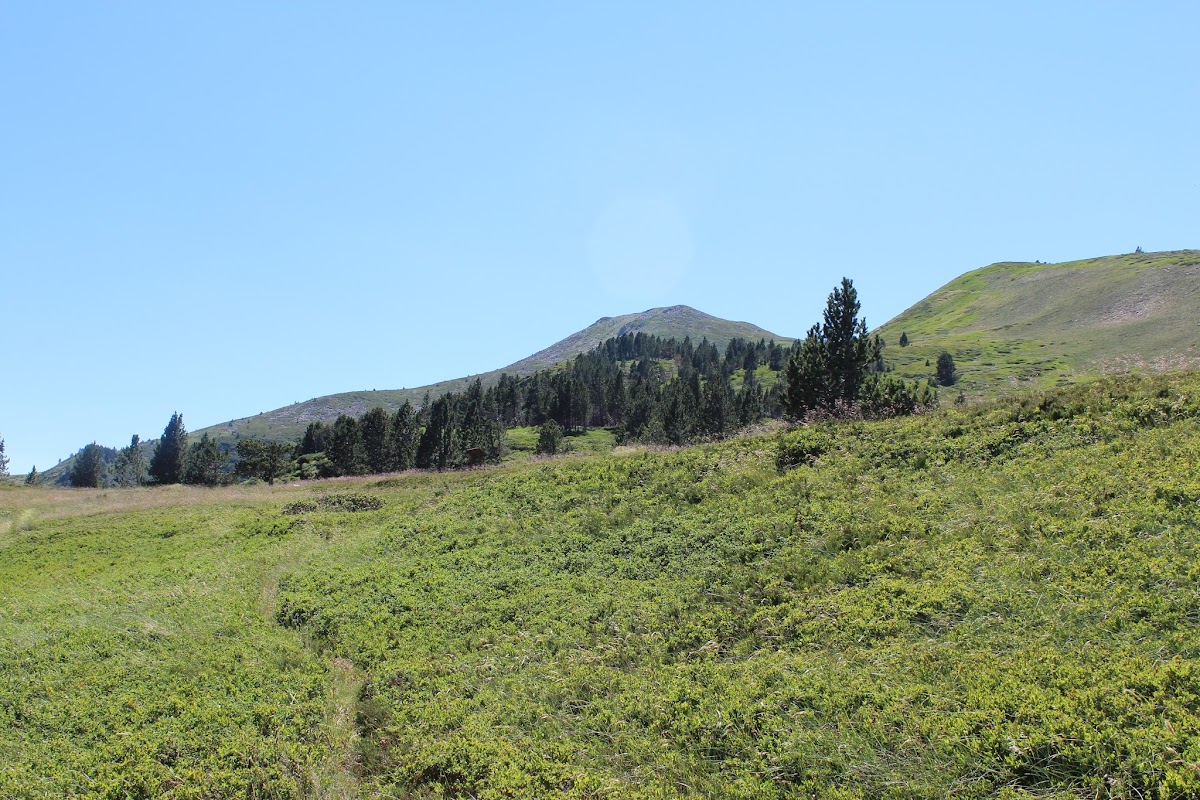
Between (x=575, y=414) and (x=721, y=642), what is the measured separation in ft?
437

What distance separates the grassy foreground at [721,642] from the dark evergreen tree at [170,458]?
125 m

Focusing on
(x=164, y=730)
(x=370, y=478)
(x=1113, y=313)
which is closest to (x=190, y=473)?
(x=370, y=478)

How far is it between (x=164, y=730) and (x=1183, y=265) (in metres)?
237

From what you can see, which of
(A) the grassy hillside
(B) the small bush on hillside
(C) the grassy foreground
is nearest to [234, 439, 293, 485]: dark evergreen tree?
(B) the small bush on hillside

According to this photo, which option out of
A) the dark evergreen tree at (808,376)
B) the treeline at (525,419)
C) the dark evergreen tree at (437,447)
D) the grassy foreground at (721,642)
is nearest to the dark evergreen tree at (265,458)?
the treeline at (525,419)

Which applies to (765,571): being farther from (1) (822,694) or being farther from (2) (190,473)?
(2) (190,473)

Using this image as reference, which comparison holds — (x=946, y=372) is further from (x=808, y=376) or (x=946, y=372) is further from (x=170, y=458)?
(x=170, y=458)

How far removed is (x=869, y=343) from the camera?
166ft

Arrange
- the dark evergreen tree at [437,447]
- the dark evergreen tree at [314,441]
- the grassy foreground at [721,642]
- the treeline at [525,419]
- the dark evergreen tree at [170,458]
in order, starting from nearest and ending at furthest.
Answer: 1. the grassy foreground at [721,642]
2. the dark evergreen tree at [437,447]
3. the treeline at [525,419]
4. the dark evergreen tree at [170,458]
5. the dark evergreen tree at [314,441]

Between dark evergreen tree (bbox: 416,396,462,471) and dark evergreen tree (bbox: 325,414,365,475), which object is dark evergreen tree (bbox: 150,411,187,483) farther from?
dark evergreen tree (bbox: 416,396,462,471)

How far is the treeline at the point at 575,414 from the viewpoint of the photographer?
4725 cm

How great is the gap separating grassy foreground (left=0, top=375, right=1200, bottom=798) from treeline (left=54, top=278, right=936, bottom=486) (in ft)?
28.5

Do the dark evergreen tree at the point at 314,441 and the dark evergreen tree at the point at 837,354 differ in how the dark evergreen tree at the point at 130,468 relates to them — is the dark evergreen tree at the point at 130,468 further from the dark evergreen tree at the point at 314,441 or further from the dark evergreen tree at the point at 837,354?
the dark evergreen tree at the point at 837,354

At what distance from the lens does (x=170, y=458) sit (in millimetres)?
130250
